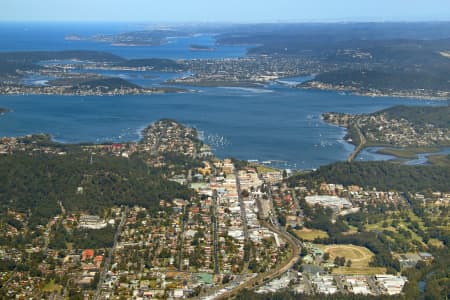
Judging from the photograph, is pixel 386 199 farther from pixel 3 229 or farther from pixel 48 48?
pixel 48 48

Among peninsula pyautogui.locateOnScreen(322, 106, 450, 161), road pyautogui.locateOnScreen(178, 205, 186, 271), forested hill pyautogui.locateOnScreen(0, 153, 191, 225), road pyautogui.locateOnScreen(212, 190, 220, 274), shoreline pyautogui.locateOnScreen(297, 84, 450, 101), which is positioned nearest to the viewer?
road pyautogui.locateOnScreen(212, 190, 220, 274)

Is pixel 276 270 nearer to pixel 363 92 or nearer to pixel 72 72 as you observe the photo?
pixel 363 92

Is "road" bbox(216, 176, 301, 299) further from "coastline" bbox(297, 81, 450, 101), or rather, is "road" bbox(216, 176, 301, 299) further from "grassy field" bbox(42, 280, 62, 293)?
"coastline" bbox(297, 81, 450, 101)

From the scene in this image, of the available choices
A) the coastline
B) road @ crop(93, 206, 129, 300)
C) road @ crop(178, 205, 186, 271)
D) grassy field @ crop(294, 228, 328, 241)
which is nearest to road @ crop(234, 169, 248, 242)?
grassy field @ crop(294, 228, 328, 241)

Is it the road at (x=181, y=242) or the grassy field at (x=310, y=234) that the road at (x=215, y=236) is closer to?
the road at (x=181, y=242)

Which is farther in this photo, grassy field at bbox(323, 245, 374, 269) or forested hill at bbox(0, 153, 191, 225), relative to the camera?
forested hill at bbox(0, 153, 191, 225)

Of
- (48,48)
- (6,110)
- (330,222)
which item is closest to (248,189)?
(330,222)
